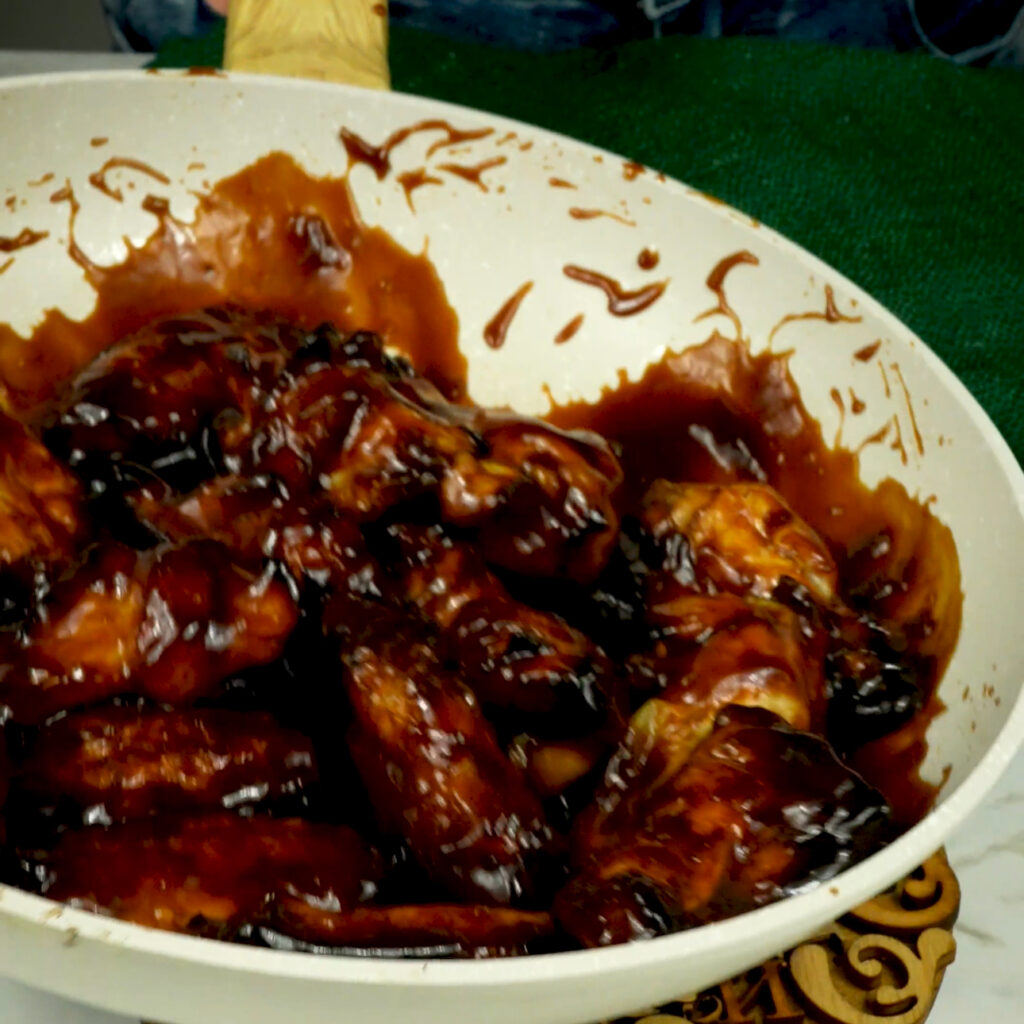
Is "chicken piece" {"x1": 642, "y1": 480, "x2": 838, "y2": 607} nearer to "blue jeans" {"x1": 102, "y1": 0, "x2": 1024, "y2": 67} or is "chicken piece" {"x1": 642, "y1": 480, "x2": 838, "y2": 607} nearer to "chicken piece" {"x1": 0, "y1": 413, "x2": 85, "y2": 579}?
"chicken piece" {"x1": 0, "y1": 413, "x2": 85, "y2": 579}

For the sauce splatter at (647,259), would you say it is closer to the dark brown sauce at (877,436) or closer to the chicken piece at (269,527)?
the dark brown sauce at (877,436)

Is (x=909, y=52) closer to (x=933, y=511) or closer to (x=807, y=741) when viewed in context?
(x=933, y=511)

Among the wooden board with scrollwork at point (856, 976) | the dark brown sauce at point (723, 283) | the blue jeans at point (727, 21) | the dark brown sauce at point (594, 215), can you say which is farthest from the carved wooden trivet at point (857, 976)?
the blue jeans at point (727, 21)

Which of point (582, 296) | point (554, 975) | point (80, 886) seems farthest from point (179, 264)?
point (554, 975)

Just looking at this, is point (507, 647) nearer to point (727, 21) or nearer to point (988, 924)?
point (988, 924)

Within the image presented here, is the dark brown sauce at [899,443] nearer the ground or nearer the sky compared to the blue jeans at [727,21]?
nearer the ground

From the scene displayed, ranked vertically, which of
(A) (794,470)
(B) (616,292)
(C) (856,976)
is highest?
(B) (616,292)

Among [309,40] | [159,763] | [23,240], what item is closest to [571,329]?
[309,40]
